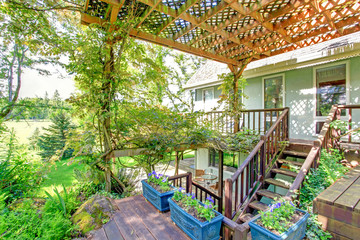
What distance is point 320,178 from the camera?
9.83 feet

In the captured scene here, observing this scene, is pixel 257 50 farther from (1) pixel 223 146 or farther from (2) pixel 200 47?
(1) pixel 223 146

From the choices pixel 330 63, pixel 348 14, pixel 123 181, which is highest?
pixel 348 14

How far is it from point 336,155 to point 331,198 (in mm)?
2154

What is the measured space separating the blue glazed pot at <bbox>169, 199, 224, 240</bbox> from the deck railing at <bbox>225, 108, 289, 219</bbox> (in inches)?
36.4

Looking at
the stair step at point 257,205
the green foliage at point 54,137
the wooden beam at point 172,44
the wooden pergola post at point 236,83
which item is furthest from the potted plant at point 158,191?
the green foliage at point 54,137

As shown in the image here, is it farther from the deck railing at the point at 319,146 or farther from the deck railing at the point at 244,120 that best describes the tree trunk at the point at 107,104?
the deck railing at the point at 319,146

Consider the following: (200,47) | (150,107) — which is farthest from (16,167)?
(200,47)

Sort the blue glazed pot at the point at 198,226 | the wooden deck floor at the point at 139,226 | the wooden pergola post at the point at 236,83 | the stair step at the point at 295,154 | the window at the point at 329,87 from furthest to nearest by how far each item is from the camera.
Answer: the wooden pergola post at the point at 236,83, the window at the point at 329,87, the stair step at the point at 295,154, the wooden deck floor at the point at 139,226, the blue glazed pot at the point at 198,226

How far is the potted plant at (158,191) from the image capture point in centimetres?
283

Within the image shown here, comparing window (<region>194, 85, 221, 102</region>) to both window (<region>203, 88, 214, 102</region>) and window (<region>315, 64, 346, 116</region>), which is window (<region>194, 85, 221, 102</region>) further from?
window (<region>315, 64, 346, 116</region>)

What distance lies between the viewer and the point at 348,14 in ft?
11.6

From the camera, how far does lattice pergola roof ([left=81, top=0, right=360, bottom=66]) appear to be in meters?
3.23

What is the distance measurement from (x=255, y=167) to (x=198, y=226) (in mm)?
2122

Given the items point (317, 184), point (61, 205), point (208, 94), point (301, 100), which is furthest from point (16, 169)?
point (208, 94)
